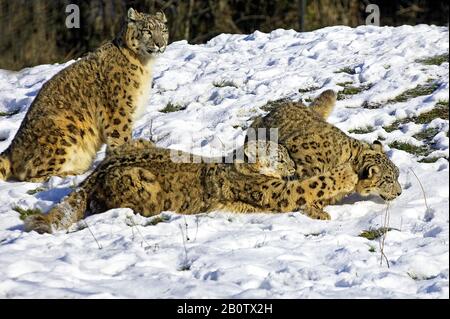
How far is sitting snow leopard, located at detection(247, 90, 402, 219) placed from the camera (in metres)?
9.17

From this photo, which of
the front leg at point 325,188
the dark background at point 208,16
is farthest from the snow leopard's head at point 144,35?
the dark background at point 208,16

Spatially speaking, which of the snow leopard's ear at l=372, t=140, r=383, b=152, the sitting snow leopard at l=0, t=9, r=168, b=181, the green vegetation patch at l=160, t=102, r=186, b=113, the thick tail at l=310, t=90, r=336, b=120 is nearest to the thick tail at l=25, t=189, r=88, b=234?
the sitting snow leopard at l=0, t=9, r=168, b=181

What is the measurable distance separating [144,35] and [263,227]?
434cm

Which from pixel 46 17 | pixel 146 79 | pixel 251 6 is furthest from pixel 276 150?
pixel 251 6

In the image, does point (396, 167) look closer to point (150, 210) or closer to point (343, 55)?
point (150, 210)

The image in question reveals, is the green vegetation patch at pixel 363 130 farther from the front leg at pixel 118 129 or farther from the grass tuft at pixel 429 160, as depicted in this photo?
the front leg at pixel 118 129

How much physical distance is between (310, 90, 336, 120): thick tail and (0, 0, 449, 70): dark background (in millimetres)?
11456

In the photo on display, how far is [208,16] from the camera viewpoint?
25.4 metres

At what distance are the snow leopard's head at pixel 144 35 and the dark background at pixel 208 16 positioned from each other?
10338 mm

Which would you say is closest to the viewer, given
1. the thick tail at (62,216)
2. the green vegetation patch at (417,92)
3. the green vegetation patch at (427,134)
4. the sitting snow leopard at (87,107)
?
the thick tail at (62,216)

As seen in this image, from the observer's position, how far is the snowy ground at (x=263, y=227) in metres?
7.31

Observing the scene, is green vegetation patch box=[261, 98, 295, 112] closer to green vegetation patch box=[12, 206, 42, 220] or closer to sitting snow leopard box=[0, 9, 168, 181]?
sitting snow leopard box=[0, 9, 168, 181]

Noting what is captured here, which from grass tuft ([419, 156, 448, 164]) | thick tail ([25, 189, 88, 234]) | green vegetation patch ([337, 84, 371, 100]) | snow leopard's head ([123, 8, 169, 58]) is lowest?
thick tail ([25, 189, 88, 234])

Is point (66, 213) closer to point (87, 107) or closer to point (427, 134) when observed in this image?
point (87, 107)
